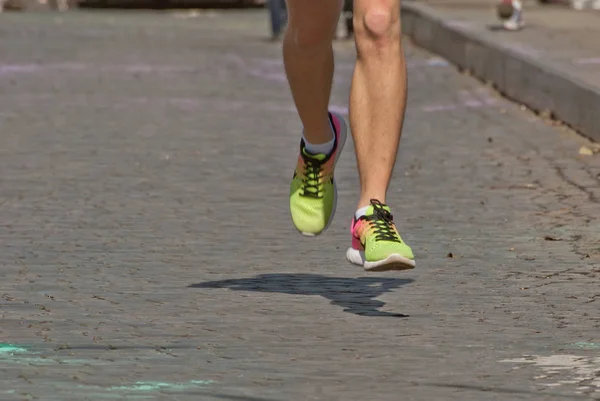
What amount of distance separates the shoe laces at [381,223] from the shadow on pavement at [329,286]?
0.23 metres

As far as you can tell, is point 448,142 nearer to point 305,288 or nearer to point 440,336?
point 305,288

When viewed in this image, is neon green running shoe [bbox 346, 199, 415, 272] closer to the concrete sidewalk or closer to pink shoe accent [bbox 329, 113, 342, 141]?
pink shoe accent [bbox 329, 113, 342, 141]

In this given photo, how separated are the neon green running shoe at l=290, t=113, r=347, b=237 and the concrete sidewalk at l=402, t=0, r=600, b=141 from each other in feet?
15.2

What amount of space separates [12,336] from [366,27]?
145 cm

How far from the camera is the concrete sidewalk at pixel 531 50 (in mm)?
11562

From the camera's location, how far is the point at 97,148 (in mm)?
10391

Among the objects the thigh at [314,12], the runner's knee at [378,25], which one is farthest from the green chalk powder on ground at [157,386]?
the thigh at [314,12]

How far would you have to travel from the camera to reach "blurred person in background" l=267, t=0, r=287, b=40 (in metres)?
20.4

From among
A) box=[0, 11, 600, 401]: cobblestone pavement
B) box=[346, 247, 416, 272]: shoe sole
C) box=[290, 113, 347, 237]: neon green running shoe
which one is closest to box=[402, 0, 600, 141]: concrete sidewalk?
box=[0, 11, 600, 401]: cobblestone pavement

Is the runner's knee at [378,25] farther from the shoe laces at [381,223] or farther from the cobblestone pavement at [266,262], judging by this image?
the cobblestone pavement at [266,262]

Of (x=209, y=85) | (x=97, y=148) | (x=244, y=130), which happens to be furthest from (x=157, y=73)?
(x=97, y=148)

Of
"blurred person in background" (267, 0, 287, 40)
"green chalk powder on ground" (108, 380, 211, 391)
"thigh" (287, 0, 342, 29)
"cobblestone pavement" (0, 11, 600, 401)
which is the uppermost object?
"thigh" (287, 0, 342, 29)

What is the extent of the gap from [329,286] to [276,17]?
14.5 metres

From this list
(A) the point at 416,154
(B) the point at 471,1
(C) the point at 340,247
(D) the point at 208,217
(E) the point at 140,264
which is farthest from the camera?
(B) the point at 471,1
